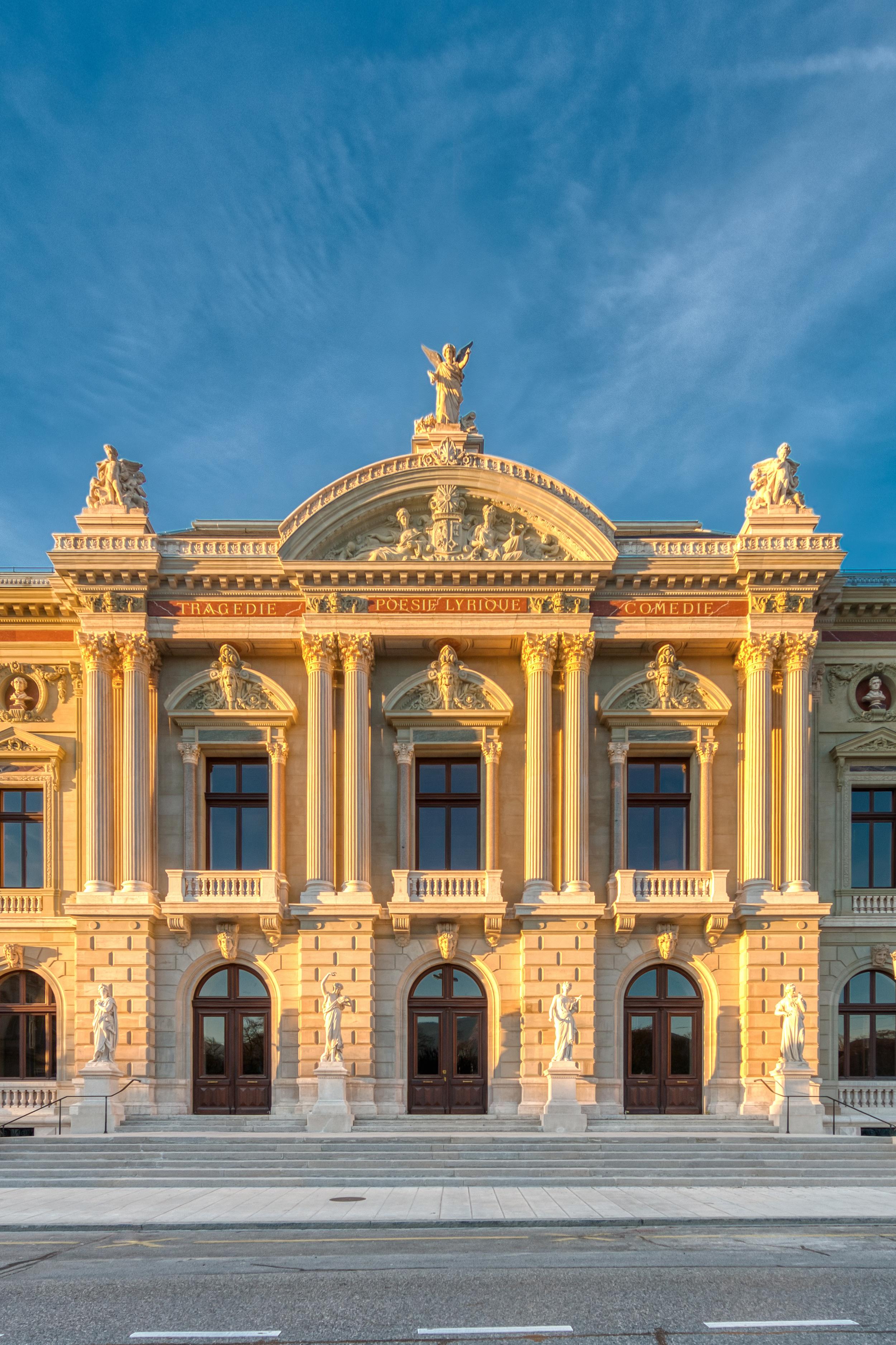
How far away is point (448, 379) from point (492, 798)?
459 inches

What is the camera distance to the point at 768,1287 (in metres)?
12.1

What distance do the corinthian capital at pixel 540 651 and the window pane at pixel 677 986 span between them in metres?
8.67

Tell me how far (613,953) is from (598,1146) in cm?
604

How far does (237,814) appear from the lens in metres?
29.8

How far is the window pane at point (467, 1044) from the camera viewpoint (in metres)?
28.3

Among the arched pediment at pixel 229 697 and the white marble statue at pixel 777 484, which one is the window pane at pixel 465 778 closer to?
the arched pediment at pixel 229 697

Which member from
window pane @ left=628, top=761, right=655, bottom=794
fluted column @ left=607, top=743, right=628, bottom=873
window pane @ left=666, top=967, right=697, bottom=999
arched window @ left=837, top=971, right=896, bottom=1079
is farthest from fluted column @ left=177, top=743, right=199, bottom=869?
arched window @ left=837, top=971, right=896, bottom=1079

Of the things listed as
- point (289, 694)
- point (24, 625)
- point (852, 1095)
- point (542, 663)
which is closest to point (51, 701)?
point (24, 625)

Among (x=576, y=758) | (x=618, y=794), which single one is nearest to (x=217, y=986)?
(x=576, y=758)

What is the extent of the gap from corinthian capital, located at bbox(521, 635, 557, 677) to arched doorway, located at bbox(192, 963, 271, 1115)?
1108 centimetres

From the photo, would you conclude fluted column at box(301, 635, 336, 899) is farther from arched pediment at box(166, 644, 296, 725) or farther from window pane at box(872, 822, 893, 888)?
window pane at box(872, 822, 893, 888)

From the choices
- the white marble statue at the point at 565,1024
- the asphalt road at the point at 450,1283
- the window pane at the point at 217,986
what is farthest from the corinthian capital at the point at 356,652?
the asphalt road at the point at 450,1283

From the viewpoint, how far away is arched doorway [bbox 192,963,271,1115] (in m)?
28.2

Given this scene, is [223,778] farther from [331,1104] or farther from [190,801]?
[331,1104]
